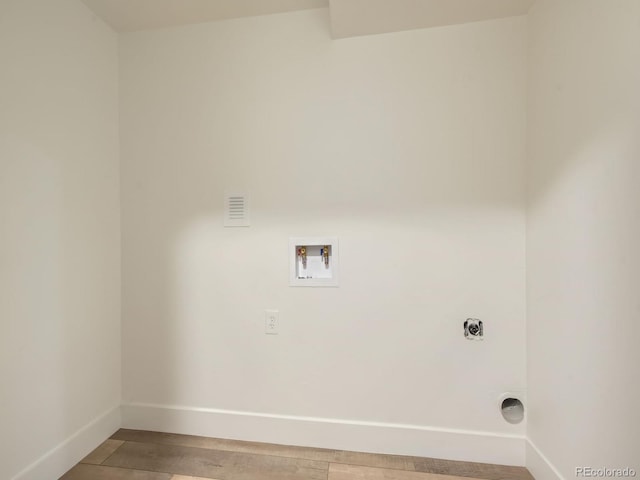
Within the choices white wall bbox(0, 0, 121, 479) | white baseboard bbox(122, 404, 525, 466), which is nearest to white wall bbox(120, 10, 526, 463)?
white baseboard bbox(122, 404, 525, 466)

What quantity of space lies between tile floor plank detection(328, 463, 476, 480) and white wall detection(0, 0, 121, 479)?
4.33 feet

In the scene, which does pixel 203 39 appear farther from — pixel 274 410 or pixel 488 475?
pixel 488 475

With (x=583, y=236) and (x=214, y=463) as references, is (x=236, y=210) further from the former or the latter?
(x=583, y=236)

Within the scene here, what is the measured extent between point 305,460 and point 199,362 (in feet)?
2.55

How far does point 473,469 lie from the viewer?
1.34 metres

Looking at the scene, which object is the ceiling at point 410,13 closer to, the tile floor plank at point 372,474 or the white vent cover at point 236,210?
the white vent cover at point 236,210

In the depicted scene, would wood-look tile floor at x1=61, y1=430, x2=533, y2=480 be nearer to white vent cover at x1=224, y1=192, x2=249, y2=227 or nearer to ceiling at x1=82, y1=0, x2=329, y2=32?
white vent cover at x1=224, y1=192, x2=249, y2=227

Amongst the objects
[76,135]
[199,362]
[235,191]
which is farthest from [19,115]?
[199,362]

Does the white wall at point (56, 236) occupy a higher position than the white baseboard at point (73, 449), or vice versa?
the white wall at point (56, 236)

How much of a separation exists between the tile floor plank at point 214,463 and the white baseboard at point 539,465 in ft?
3.21

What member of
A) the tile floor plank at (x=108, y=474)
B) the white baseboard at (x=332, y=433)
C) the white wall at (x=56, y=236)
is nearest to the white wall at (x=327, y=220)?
the white baseboard at (x=332, y=433)

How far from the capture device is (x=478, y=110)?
1.40 meters

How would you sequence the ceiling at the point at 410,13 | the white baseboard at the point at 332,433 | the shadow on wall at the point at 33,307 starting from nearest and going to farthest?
the shadow on wall at the point at 33,307
the ceiling at the point at 410,13
the white baseboard at the point at 332,433

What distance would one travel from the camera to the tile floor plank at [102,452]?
1.42 meters
